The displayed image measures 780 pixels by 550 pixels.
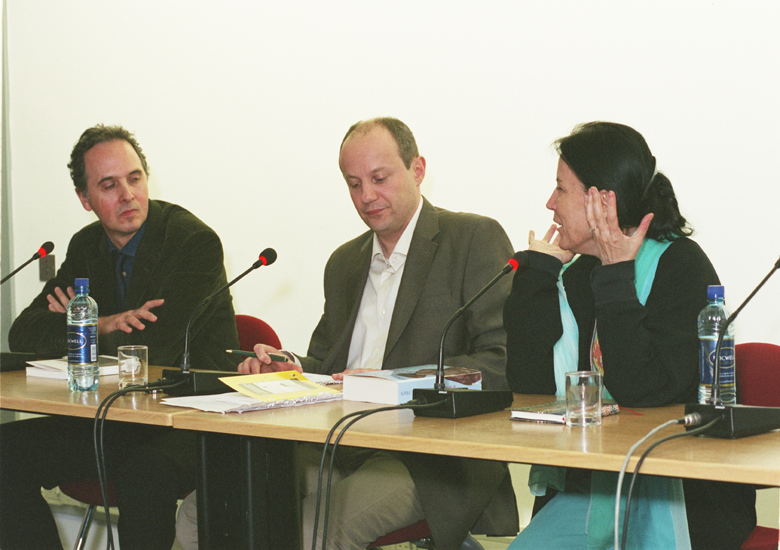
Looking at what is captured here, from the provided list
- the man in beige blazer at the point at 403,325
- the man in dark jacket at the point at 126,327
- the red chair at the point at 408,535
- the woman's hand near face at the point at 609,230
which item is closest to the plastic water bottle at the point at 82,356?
the man in dark jacket at the point at 126,327

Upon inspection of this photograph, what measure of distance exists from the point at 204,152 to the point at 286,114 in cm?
45

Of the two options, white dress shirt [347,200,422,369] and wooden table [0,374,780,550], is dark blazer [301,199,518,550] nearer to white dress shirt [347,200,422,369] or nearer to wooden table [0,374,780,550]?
white dress shirt [347,200,422,369]

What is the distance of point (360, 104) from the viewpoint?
3.11m

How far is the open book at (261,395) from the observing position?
1.54 metres

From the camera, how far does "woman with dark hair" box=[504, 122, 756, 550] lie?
1.41m

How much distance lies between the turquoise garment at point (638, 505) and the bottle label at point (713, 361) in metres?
0.20

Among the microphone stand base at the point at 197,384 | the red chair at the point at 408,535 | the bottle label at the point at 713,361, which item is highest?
the bottle label at the point at 713,361

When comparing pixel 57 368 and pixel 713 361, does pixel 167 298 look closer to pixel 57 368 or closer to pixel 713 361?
pixel 57 368

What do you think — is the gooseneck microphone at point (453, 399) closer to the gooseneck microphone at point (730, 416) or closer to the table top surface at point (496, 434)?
the table top surface at point (496, 434)

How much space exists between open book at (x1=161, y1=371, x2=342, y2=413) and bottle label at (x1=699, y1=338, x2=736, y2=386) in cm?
76

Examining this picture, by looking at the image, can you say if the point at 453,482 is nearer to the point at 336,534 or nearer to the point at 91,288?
the point at 336,534

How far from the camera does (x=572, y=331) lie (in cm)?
183

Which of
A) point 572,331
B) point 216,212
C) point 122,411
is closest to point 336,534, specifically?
point 122,411

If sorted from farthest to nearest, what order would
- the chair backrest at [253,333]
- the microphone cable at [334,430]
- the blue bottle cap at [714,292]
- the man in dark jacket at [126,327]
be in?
1. the chair backrest at [253,333]
2. the man in dark jacket at [126,327]
3. the blue bottle cap at [714,292]
4. the microphone cable at [334,430]
